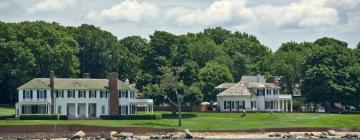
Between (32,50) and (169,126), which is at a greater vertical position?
(32,50)

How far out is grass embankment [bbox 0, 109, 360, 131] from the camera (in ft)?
352

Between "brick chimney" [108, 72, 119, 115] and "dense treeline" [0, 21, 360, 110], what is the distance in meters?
5.31

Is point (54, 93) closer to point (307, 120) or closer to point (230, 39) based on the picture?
point (307, 120)

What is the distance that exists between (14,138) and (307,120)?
124 ft

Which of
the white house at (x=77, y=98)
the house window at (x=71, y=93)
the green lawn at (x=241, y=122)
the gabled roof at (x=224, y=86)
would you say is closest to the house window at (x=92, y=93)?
the white house at (x=77, y=98)

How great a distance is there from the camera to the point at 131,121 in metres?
113

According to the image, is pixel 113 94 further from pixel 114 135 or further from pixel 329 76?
pixel 329 76

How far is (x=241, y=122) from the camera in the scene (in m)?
114

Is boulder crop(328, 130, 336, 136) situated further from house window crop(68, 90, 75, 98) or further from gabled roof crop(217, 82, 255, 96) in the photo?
house window crop(68, 90, 75, 98)

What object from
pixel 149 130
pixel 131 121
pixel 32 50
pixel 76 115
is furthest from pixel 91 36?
pixel 149 130

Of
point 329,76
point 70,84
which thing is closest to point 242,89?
point 329,76

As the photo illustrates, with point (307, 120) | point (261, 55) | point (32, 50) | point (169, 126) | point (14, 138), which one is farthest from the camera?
point (261, 55)

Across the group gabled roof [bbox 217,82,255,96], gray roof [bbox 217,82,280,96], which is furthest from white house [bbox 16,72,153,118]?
gray roof [bbox 217,82,280,96]

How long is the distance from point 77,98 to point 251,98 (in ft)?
98.4
